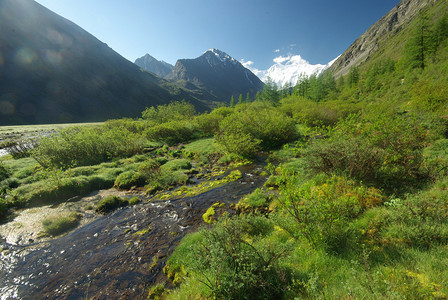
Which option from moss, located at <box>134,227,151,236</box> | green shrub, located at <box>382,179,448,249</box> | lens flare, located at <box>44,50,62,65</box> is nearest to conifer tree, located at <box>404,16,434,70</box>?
green shrub, located at <box>382,179,448,249</box>

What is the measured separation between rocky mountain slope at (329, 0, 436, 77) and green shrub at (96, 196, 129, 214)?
194592 mm

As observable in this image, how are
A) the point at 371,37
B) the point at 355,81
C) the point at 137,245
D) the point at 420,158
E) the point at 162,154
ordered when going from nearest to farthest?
the point at 420,158 → the point at 137,245 → the point at 162,154 → the point at 355,81 → the point at 371,37

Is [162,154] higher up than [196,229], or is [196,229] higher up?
[162,154]

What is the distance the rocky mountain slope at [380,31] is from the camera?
150375 millimetres

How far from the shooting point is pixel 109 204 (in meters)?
11.1

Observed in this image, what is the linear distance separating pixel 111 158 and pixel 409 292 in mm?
25151

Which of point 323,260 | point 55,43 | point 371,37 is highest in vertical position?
point 371,37

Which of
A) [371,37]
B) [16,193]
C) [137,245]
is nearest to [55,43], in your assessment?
[16,193]

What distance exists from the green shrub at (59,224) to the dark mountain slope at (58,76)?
13595 centimetres

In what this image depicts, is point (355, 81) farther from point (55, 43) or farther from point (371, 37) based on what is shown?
point (55, 43)

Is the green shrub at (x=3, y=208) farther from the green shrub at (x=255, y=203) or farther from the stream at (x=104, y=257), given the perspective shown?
the green shrub at (x=255, y=203)

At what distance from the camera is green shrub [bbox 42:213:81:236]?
8.88m

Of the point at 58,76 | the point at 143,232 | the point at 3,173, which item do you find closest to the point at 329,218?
the point at 143,232

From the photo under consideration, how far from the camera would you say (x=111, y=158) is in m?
21.0
